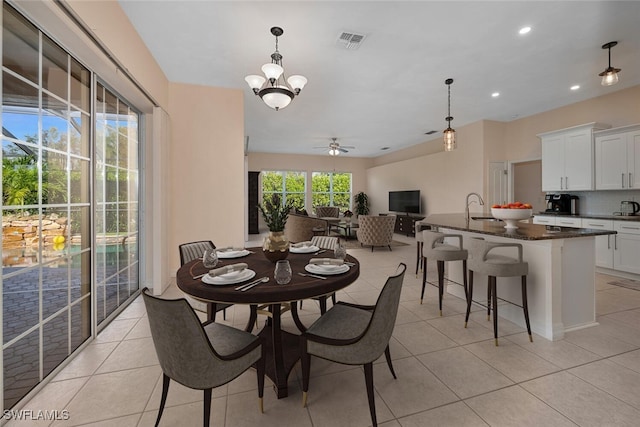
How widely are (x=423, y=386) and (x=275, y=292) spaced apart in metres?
1.23

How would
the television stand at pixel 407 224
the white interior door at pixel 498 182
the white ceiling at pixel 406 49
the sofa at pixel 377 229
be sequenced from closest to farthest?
the white ceiling at pixel 406 49, the white interior door at pixel 498 182, the sofa at pixel 377 229, the television stand at pixel 407 224

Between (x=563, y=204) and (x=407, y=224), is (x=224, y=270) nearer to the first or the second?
(x=563, y=204)

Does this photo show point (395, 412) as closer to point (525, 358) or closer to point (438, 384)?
point (438, 384)

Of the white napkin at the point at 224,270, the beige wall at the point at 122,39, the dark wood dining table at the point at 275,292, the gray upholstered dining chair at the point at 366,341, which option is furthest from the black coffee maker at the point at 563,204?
the beige wall at the point at 122,39

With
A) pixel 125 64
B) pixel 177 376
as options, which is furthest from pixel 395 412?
pixel 125 64

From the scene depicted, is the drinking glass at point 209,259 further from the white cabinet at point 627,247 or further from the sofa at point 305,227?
the white cabinet at point 627,247

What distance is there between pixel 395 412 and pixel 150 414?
1443mm

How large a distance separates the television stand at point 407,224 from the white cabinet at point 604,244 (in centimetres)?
406

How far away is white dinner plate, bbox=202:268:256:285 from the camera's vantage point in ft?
5.16

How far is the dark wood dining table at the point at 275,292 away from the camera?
146cm

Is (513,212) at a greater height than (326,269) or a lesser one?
greater

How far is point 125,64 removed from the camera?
2.55 m

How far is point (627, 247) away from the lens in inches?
157

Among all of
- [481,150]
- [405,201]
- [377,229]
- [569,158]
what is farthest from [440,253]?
[405,201]
